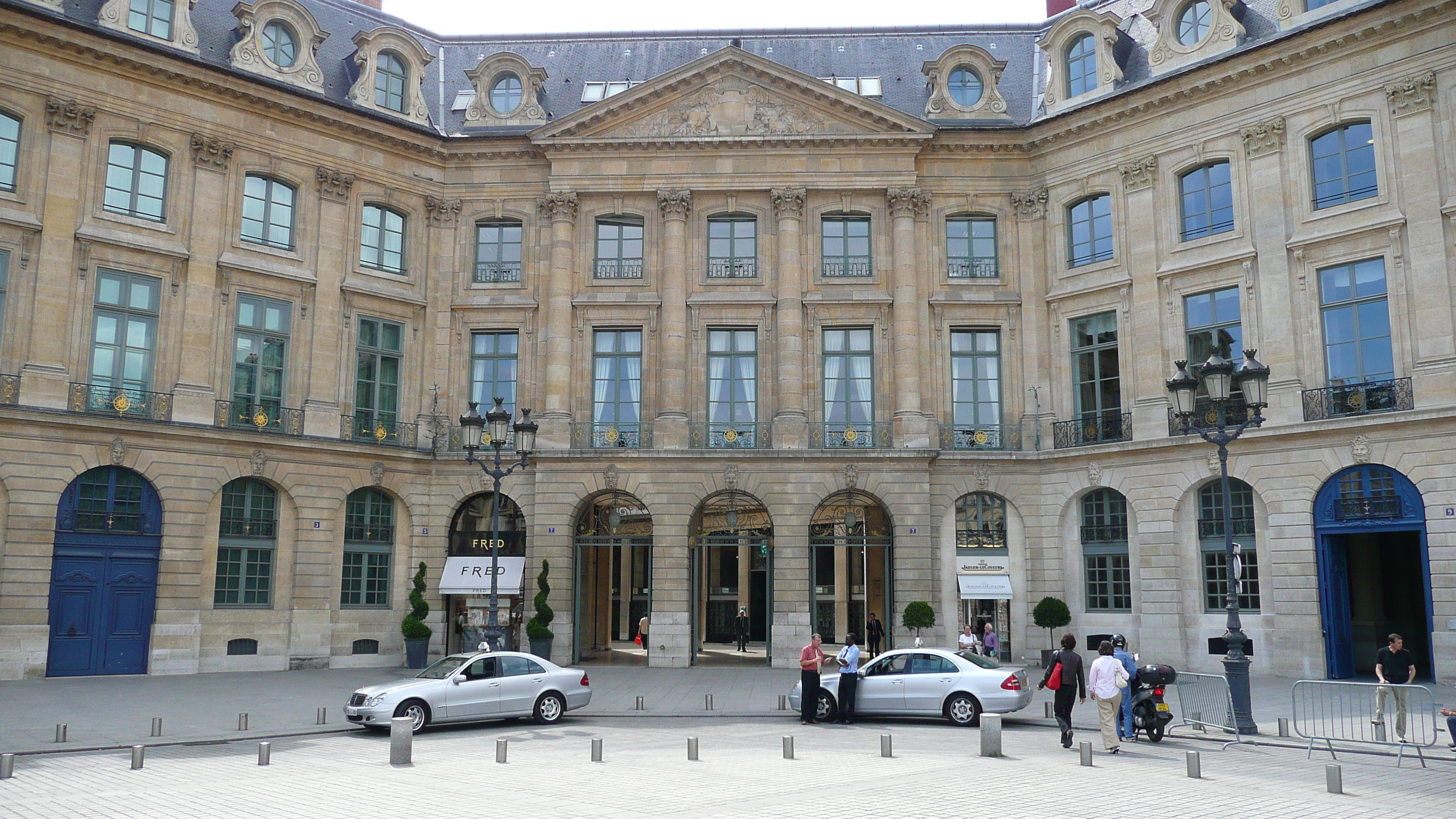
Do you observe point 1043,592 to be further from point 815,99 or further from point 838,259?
point 815,99

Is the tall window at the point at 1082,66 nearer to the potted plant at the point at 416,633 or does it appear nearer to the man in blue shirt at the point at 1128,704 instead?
the man in blue shirt at the point at 1128,704

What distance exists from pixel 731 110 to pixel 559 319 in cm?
784

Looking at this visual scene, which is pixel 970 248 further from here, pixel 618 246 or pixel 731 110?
pixel 618 246

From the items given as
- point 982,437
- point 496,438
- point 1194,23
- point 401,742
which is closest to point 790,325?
point 982,437

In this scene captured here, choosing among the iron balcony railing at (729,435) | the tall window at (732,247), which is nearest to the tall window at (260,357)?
the iron balcony railing at (729,435)

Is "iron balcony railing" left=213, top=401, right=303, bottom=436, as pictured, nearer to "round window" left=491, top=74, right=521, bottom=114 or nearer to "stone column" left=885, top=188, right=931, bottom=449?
"round window" left=491, top=74, right=521, bottom=114

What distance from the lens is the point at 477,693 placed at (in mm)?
18703

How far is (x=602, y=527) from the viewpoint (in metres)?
34.0

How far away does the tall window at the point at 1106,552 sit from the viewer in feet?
100

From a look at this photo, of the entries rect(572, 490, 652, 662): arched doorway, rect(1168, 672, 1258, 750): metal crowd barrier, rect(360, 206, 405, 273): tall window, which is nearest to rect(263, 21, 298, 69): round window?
rect(360, 206, 405, 273): tall window

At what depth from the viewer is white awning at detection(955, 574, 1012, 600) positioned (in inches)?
1228

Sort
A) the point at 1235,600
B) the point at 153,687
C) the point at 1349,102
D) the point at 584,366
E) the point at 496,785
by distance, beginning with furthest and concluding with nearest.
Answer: the point at 584,366, the point at 1349,102, the point at 153,687, the point at 1235,600, the point at 496,785

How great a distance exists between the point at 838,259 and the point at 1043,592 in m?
11.0

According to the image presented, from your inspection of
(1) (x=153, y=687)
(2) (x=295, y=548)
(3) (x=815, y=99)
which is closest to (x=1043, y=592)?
(3) (x=815, y=99)
